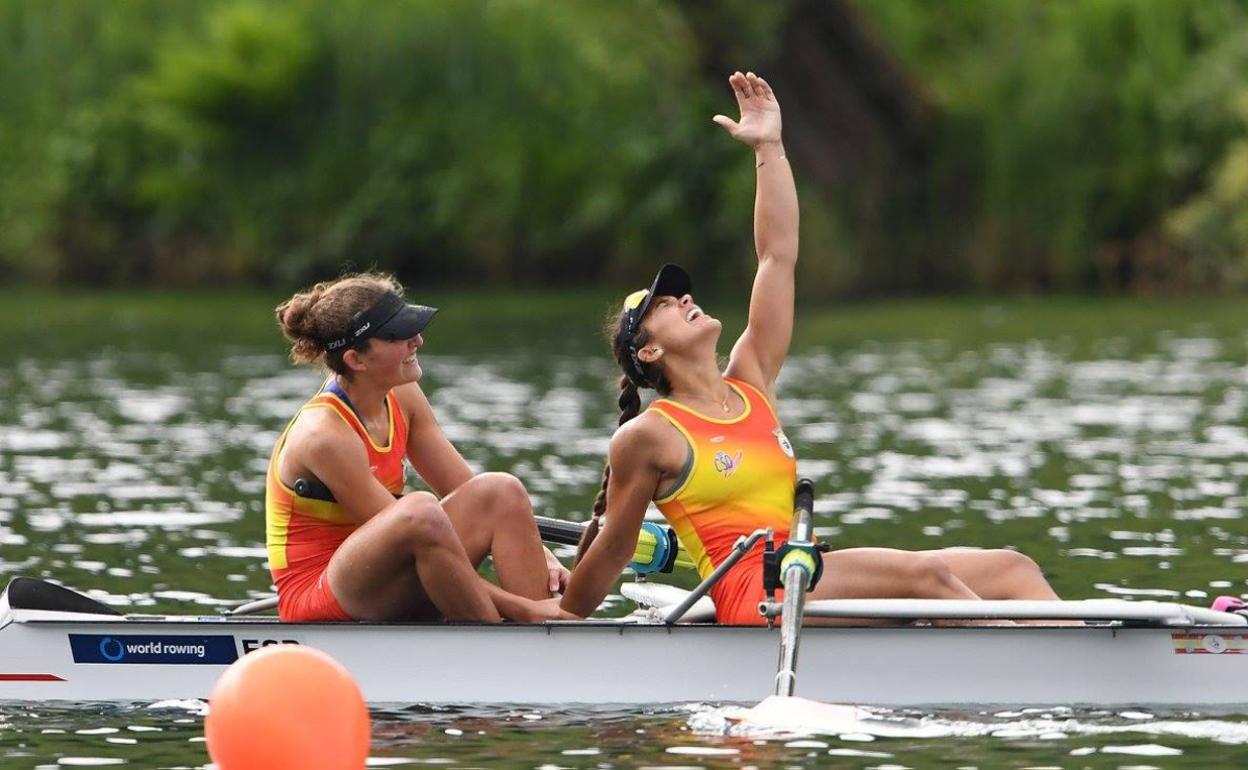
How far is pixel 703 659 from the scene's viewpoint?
927 centimetres

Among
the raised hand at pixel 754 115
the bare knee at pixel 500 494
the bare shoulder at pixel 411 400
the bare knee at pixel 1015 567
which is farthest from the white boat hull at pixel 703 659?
the raised hand at pixel 754 115

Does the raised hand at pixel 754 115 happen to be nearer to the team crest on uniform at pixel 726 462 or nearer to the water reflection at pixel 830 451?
the team crest on uniform at pixel 726 462

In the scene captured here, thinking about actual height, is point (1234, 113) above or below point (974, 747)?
above

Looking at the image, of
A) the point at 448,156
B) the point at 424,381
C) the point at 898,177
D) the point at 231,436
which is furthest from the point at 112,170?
the point at 231,436

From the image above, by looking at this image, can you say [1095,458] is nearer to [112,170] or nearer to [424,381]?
[424,381]

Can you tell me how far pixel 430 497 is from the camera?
913 cm

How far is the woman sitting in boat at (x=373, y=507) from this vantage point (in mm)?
9281

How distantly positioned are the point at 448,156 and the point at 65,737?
38.9 metres

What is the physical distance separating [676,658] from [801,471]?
27.4 ft

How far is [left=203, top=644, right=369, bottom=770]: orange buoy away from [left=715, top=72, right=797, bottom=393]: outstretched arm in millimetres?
2653

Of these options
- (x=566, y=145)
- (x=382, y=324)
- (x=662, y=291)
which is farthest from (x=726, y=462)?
(x=566, y=145)

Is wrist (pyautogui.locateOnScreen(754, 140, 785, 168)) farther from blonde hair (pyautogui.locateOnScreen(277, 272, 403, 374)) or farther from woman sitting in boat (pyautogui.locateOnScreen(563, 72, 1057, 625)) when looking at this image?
blonde hair (pyautogui.locateOnScreen(277, 272, 403, 374))

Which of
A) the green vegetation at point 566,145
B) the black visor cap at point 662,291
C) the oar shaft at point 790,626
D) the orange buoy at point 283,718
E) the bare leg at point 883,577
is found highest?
the green vegetation at point 566,145

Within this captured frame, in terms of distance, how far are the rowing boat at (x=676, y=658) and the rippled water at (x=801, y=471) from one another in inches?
4.9
